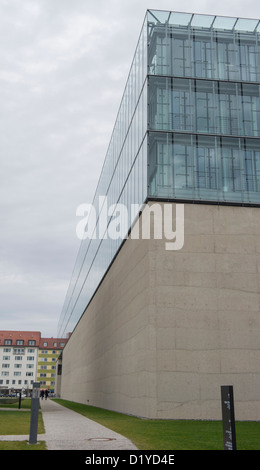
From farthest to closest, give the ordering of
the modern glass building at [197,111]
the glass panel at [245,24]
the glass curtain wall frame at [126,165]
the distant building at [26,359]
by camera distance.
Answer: the distant building at [26,359], the glass panel at [245,24], the glass curtain wall frame at [126,165], the modern glass building at [197,111]

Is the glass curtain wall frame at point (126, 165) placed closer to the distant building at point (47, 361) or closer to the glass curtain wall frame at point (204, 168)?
the glass curtain wall frame at point (204, 168)

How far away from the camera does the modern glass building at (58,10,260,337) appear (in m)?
25.1

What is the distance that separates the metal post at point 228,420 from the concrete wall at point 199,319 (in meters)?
13.0

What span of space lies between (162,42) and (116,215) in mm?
13511

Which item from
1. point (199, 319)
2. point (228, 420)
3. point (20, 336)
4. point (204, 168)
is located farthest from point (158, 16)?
point (20, 336)

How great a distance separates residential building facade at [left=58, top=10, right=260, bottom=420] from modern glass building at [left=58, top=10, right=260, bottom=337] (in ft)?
0.20

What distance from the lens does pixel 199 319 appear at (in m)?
22.7

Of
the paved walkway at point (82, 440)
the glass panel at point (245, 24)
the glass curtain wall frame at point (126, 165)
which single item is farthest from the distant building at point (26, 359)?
the paved walkway at point (82, 440)

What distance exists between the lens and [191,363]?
22.1m

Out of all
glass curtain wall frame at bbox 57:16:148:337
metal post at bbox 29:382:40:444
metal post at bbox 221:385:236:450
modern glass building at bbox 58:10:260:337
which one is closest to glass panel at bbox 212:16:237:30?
modern glass building at bbox 58:10:260:337

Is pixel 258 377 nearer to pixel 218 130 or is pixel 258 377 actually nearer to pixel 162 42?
pixel 218 130

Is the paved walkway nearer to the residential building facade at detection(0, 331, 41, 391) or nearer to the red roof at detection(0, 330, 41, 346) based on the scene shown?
the residential building facade at detection(0, 331, 41, 391)

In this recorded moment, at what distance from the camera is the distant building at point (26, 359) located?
153 meters

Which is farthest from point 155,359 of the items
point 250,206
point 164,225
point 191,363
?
point 250,206
